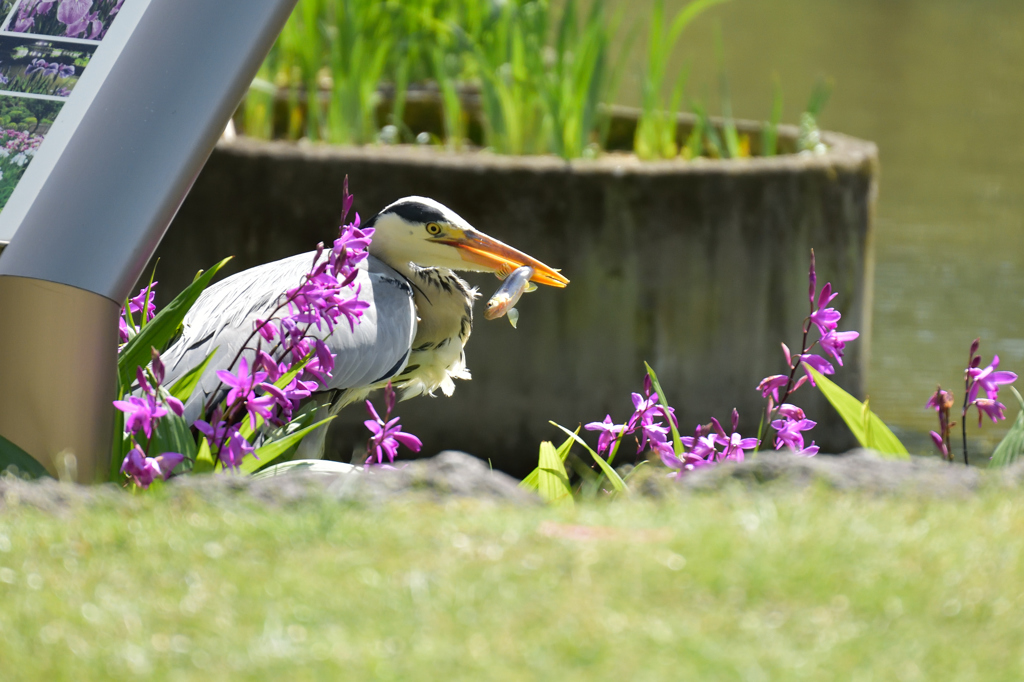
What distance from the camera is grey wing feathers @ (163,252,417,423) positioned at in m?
2.91

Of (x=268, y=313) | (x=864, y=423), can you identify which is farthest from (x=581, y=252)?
(x=864, y=423)

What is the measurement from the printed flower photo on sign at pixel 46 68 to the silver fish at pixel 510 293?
107cm

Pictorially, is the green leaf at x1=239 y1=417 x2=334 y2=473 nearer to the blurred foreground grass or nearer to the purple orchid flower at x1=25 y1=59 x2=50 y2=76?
the blurred foreground grass

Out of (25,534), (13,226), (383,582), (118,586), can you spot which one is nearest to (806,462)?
(383,582)

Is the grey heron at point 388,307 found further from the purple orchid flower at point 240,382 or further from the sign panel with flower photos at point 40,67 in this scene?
the sign panel with flower photos at point 40,67

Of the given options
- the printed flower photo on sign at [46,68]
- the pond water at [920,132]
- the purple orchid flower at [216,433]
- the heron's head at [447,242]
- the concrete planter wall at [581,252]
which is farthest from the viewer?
the pond water at [920,132]

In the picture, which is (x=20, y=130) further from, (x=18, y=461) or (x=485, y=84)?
(x=485, y=84)

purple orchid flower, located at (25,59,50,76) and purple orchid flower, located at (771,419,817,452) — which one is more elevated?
purple orchid flower, located at (25,59,50,76)

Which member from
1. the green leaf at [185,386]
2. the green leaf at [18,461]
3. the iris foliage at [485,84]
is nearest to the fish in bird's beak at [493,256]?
the green leaf at [185,386]

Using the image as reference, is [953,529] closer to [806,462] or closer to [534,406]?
[806,462]

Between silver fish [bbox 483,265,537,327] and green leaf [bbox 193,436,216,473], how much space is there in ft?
2.62

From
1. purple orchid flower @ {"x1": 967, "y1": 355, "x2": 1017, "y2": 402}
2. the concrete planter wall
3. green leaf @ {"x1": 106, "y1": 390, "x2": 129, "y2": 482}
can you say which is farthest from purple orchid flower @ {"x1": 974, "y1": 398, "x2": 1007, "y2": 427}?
the concrete planter wall

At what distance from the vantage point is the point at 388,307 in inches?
126

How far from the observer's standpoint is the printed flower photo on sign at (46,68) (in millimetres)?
2303
